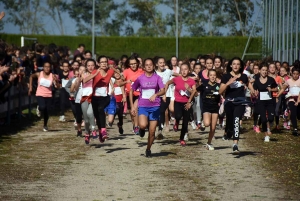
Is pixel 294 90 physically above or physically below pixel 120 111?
above

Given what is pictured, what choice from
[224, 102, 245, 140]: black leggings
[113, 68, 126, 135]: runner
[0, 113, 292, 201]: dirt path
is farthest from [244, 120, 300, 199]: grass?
[113, 68, 126, 135]: runner

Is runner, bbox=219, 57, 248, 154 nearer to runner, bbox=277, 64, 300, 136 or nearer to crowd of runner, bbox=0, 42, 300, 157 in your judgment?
crowd of runner, bbox=0, 42, 300, 157

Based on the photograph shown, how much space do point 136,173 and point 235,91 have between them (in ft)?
12.2

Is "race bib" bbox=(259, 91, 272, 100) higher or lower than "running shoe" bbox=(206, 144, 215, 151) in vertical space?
higher

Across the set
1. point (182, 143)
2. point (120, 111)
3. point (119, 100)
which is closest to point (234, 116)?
point (182, 143)

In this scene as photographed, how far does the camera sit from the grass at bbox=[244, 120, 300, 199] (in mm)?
13438

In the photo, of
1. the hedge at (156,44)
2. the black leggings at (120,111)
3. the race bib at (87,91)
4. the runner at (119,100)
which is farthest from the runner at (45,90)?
the hedge at (156,44)

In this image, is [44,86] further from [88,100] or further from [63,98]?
[88,100]

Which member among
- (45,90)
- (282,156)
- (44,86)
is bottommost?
(282,156)

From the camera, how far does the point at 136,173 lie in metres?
14.2

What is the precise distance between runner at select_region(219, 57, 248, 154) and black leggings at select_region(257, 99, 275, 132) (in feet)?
11.5

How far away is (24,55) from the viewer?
27500 mm

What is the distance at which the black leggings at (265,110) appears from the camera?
2080 centimetres

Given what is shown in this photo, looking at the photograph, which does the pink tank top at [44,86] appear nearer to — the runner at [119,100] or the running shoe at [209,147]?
the runner at [119,100]
